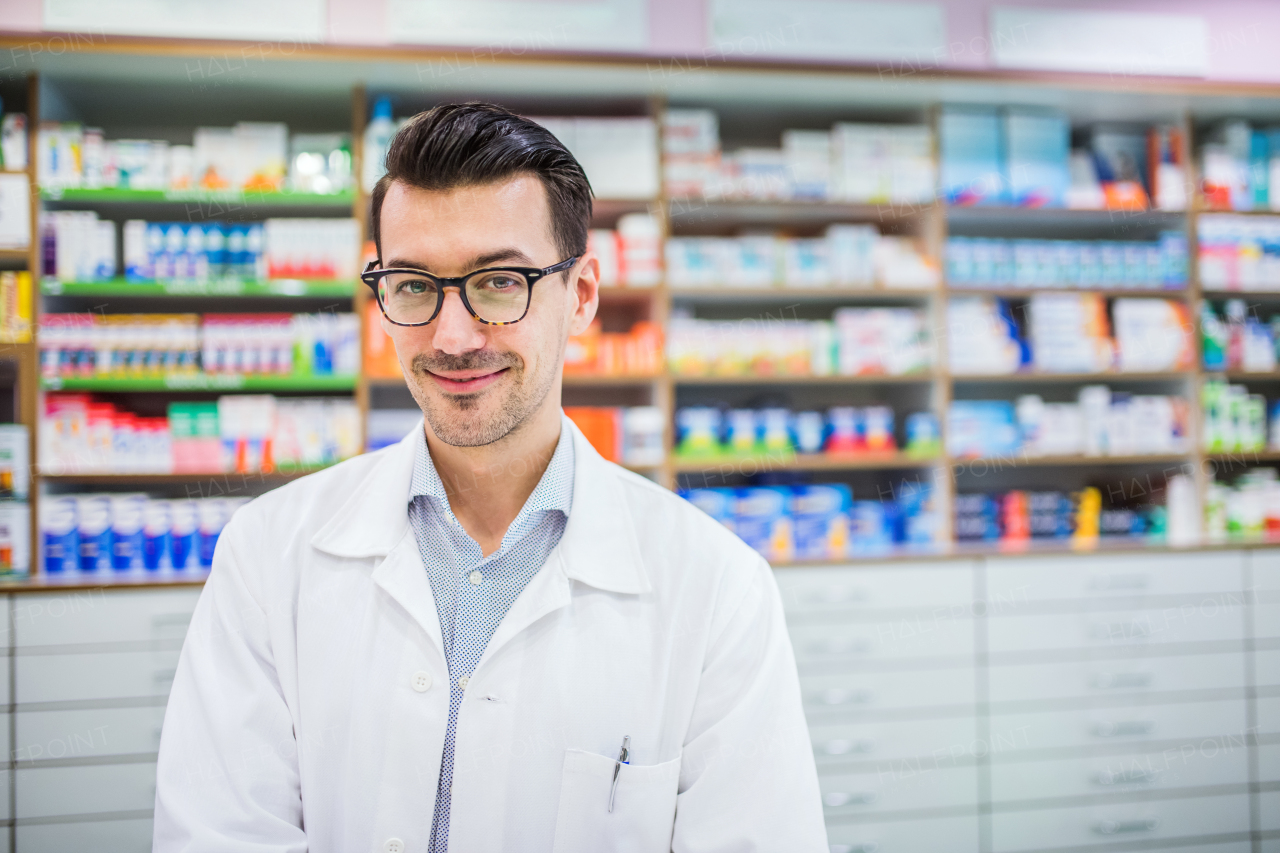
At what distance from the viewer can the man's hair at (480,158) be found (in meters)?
1.06

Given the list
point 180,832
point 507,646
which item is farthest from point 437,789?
point 180,832

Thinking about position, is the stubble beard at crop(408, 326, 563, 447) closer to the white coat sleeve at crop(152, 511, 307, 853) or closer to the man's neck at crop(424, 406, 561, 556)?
the man's neck at crop(424, 406, 561, 556)

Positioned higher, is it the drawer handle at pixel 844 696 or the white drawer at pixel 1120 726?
the drawer handle at pixel 844 696

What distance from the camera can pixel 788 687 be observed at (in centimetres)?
116

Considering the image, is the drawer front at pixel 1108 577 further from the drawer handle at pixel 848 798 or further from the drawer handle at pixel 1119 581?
the drawer handle at pixel 848 798

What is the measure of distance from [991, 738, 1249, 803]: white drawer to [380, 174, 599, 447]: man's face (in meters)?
2.52

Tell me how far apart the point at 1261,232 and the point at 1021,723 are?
2511 millimetres

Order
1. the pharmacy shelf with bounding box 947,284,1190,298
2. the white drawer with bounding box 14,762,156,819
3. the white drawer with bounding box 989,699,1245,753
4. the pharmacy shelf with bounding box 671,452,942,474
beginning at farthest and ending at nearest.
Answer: the pharmacy shelf with bounding box 947,284,1190,298 < the pharmacy shelf with bounding box 671,452,942,474 < the white drawer with bounding box 989,699,1245,753 < the white drawer with bounding box 14,762,156,819

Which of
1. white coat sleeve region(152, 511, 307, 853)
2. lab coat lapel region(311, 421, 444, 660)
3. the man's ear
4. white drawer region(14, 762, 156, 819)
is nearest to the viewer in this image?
white coat sleeve region(152, 511, 307, 853)

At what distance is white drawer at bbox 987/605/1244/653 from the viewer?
279 centimetres

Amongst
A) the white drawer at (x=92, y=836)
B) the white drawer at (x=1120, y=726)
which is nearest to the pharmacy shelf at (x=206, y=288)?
the white drawer at (x=92, y=836)

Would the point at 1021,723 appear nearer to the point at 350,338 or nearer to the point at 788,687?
the point at 788,687

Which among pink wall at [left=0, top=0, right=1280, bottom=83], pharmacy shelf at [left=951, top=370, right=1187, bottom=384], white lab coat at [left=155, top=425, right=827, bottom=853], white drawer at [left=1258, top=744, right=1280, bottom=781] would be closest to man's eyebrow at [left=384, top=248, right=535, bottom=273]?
white lab coat at [left=155, top=425, right=827, bottom=853]

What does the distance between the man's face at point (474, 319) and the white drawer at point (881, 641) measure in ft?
6.36
